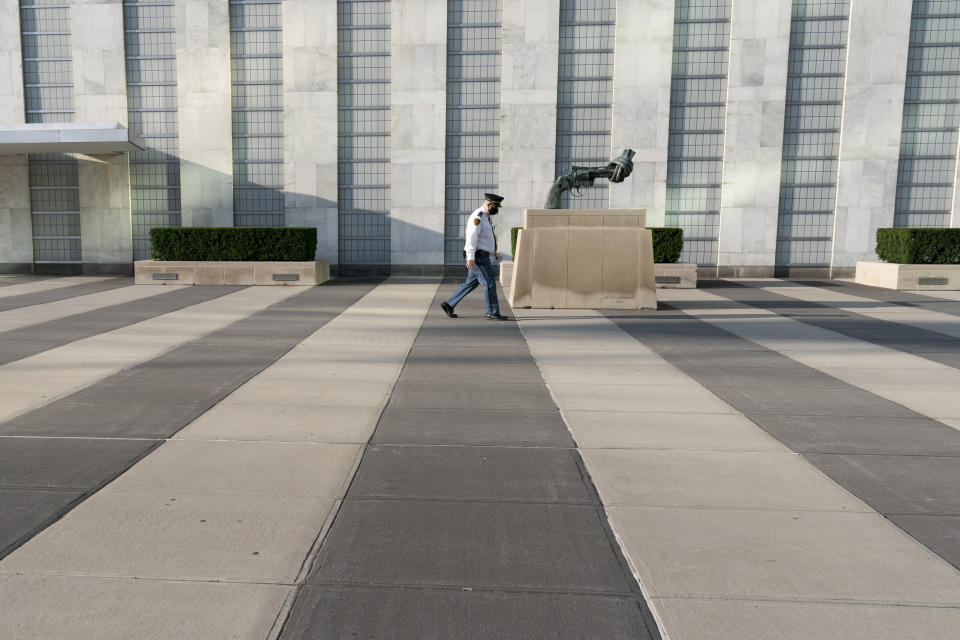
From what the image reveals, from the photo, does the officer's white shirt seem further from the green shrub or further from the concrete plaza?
the green shrub

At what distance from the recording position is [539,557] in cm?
347

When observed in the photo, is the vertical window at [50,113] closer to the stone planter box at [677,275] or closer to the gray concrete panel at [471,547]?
the stone planter box at [677,275]

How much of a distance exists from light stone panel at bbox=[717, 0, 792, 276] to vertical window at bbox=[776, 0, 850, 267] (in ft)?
1.40

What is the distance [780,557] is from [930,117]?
23126 millimetres

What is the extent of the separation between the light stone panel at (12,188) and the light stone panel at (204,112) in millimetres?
4997

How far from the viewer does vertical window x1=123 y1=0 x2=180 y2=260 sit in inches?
882

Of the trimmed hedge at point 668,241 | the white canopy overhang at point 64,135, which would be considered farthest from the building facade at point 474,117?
the trimmed hedge at point 668,241

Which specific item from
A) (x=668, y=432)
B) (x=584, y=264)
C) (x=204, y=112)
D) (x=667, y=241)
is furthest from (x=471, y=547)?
(x=204, y=112)

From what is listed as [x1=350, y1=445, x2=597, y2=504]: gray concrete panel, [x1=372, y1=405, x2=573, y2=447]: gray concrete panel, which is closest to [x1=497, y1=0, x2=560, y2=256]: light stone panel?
[x1=372, y1=405, x2=573, y2=447]: gray concrete panel

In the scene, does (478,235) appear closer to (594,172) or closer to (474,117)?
(594,172)

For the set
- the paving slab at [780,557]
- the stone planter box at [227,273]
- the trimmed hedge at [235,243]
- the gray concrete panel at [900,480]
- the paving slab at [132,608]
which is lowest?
the paving slab at [132,608]

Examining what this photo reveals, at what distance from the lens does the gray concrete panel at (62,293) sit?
46.4ft

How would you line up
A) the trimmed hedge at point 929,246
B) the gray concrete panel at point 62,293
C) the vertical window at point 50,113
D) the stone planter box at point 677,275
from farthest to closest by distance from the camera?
the vertical window at point 50,113 < the stone planter box at point 677,275 < the trimmed hedge at point 929,246 < the gray concrete panel at point 62,293

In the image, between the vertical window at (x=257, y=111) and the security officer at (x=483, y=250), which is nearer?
the security officer at (x=483, y=250)
